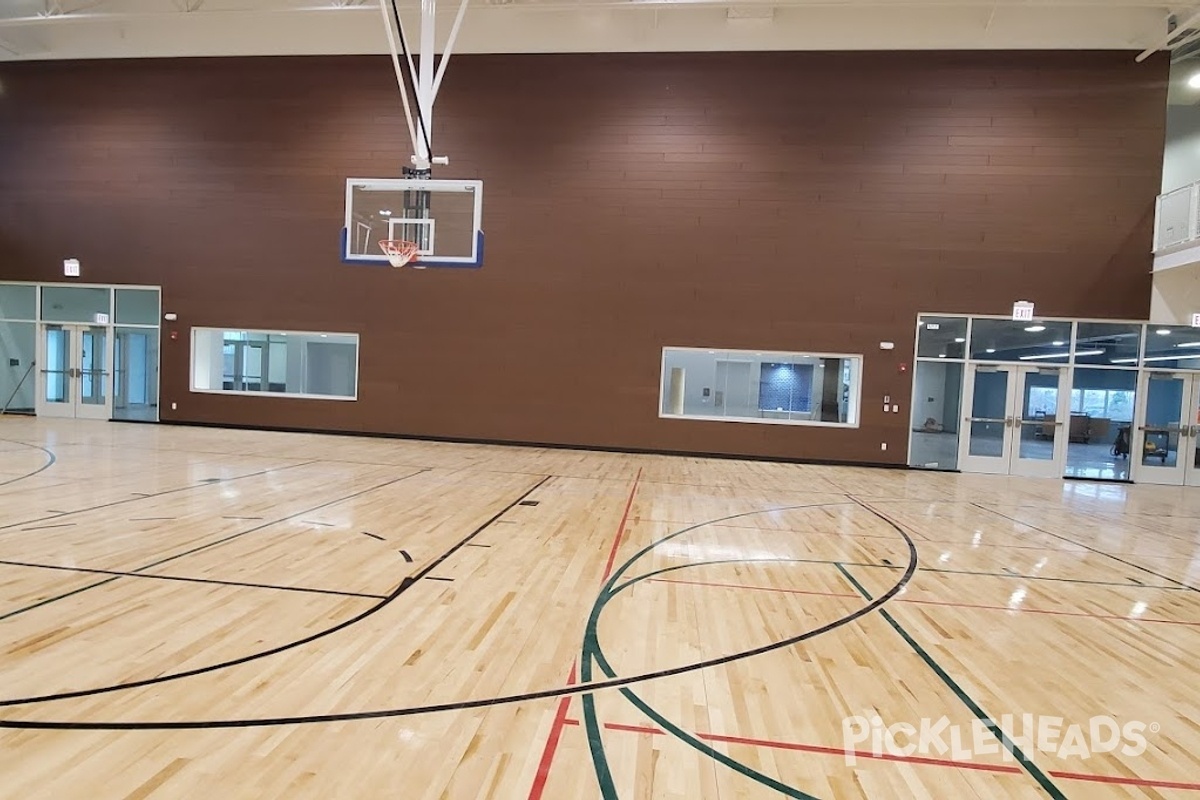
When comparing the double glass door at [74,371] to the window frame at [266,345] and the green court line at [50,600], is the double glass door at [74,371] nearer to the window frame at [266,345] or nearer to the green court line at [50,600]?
the window frame at [266,345]

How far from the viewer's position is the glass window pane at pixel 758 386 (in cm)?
1205

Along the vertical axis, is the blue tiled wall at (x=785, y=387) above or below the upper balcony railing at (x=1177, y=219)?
below

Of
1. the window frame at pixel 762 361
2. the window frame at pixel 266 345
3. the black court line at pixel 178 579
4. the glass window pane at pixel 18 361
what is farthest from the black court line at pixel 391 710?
the glass window pane at pixel 18 361

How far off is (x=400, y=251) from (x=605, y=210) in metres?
4.45

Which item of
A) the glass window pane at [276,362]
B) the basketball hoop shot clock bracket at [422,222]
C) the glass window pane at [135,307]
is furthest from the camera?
the glass window pane at [135,307]

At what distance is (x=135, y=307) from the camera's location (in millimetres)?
13680

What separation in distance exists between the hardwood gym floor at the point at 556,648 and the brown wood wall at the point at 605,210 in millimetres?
5854

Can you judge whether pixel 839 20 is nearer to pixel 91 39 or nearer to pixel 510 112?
pixel 510 112

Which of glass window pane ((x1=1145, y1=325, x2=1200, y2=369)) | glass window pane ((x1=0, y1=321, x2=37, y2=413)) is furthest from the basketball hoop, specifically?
glass window pane ((x1=1145, y1=325, x2=1200, y2=369))

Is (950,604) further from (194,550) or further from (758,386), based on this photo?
(758,386)

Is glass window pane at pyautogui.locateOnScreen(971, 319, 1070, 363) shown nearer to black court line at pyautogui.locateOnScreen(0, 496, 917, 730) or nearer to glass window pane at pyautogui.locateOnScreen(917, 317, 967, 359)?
glass window pane at pyautogui.locateOnScreen(917, 317, 967, 359)

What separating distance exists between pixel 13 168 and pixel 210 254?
17.3 feet

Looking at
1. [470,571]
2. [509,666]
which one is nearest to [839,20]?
[470,571]

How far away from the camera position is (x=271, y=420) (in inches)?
520
